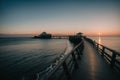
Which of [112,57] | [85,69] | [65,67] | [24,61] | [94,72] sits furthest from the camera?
[24,61]

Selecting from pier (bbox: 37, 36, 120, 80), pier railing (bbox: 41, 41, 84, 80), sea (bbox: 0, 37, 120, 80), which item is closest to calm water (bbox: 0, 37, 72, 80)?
sea (bbox: 0, 37, 120, 80)

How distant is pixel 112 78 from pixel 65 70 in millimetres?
2126

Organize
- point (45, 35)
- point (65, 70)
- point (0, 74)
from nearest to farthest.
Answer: point (65, 70)
point (0, 74)
point (45, 35)

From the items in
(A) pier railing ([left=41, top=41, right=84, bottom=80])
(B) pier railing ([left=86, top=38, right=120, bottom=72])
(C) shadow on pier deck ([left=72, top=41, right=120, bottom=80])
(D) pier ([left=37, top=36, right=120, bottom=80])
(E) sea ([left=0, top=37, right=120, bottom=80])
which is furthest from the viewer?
A: (E) sea ([left=0, top=37, right=120, bottom=80])

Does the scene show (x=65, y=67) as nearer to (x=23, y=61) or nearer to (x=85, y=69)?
(x=85, y=69)

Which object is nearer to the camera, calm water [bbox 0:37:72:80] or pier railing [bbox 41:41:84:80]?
pier railing [bbox 41:41:84:80]

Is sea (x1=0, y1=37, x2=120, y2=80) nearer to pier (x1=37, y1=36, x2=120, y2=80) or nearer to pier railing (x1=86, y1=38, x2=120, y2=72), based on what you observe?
pier (x1=37, y1=36, x2=120, y2=80)

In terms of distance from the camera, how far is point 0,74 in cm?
1225

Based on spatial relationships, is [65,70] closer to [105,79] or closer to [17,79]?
[105,79]

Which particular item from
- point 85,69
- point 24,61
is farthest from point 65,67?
point 24,61

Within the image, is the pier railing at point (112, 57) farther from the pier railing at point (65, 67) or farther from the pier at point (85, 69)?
the pier railing at point (65, 67)

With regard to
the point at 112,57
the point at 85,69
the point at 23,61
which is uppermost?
the point at 112,57

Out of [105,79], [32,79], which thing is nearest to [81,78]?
[105,79]

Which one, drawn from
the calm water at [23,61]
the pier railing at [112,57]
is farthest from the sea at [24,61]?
the pier railing at [112,57]
